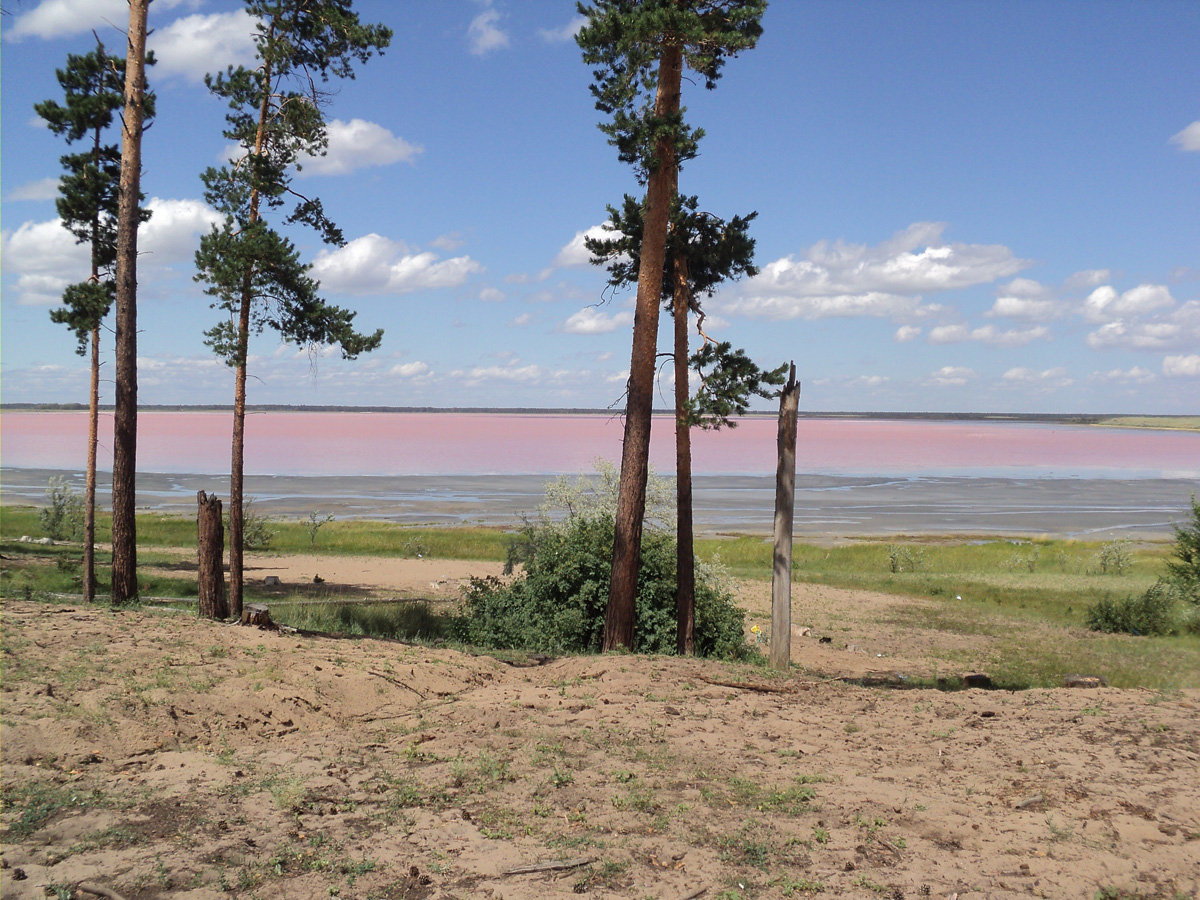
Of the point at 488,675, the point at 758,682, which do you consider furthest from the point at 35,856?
→ the point at 758,682

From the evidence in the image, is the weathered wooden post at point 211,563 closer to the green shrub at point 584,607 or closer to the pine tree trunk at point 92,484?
the green shrub at point 584,607

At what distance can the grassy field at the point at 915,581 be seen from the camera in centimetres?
1658

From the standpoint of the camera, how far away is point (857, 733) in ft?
27.1

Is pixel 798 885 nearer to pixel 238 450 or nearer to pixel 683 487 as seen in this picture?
pixel 683 487

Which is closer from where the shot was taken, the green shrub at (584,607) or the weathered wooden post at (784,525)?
the weathered wooden post at (784,525)

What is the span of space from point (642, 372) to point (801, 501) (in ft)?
178

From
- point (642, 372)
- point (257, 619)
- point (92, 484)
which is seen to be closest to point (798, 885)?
point (257, 619)

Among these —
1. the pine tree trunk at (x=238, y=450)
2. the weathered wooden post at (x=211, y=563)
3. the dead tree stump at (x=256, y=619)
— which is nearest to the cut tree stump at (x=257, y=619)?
the dead tree stump at (x=256, y=619)

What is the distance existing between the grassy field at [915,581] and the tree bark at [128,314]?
1636 millimetres

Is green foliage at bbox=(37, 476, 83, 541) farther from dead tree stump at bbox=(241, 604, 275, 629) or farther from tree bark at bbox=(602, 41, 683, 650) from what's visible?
tree bark at bbox=(602, 41, 683, 650)

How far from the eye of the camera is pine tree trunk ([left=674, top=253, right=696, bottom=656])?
43.1 feet

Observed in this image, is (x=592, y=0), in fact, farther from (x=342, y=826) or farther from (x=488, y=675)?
(x=342, y=826)

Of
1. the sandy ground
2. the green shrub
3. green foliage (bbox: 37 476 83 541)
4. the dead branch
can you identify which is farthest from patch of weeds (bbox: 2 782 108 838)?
green foliage (bbox: 37 476 83 541)

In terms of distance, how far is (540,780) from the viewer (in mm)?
6715
